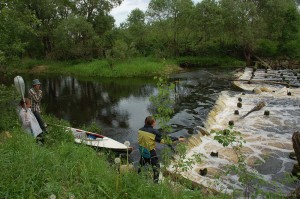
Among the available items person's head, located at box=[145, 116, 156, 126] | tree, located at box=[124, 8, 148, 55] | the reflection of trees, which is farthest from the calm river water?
tree, located at box=[124, 8, 148, 55]

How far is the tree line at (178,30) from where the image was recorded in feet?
133

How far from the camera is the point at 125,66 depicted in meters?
37.8

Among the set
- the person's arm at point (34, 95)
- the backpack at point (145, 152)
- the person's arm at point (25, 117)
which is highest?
the person's arm at point (34, 95)

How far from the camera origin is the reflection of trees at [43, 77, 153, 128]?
1806 cm

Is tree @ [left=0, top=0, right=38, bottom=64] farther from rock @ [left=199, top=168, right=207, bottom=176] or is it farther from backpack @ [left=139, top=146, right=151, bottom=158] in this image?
rock @ [left=199, top=168, right=207, bottom=176]

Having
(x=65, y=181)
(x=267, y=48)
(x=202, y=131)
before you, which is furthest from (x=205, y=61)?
(x=65, y=181)

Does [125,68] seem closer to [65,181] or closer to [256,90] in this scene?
[256,90]

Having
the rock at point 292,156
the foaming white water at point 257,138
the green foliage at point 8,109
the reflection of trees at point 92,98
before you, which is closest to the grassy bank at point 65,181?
the foaming white water at point 257,138

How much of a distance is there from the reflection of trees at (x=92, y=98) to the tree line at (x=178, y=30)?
629 cm

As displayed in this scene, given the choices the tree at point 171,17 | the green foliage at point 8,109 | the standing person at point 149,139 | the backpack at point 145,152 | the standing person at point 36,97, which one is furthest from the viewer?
the tree at point 171,17

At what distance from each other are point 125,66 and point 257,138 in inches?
1045

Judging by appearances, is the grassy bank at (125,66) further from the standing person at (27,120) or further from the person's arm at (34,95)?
the standing person at (27,120)

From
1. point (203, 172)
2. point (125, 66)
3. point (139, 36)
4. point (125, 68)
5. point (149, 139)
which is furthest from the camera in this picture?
point (139, 36)

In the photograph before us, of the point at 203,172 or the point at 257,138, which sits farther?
the point at 257,138
